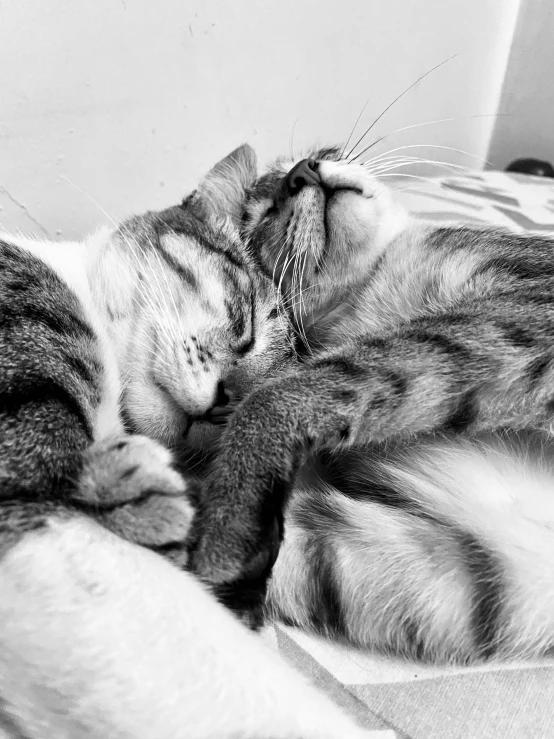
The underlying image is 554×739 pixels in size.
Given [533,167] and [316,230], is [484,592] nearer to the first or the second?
[316,230]

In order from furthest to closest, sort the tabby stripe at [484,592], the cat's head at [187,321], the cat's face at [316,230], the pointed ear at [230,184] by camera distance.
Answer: the pointed ear at [230,184] → the cat's face at [316,230] → the cat's head at [187,321] → the tabby stripe at [484,592]

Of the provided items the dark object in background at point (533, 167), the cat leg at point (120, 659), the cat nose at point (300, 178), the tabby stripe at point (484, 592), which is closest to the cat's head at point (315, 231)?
the cat nose at point (300, 178)

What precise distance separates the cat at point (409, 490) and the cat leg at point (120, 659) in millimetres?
104

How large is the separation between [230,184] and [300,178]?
168mm

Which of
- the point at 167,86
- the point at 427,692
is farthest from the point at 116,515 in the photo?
the point at 167,86

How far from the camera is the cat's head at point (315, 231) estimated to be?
3.30 feet

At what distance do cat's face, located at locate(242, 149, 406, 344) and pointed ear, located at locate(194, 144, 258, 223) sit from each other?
2 cm

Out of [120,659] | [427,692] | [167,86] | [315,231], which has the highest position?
[167,86]

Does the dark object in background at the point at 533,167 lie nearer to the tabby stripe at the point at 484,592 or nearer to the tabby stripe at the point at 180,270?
the tabby stripe at the point at 180,270

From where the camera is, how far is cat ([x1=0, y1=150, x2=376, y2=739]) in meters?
0.46

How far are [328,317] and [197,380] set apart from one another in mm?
346

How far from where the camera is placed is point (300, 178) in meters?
1.02

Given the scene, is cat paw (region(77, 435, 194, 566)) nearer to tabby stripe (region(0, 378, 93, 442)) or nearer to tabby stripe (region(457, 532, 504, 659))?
tabby stripe (region(0, 378, 93, 442))

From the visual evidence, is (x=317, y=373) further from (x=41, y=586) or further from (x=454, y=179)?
(x=454, y=179)
